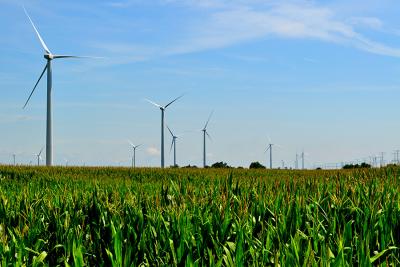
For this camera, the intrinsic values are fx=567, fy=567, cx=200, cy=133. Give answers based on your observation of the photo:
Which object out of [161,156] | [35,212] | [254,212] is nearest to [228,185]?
[254,212]

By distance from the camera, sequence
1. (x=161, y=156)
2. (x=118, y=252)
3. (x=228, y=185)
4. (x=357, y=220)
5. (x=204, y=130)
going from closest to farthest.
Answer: (x=118, y=252), (x=357, y=220), (x=228, y=185), (x=161, y=156), (x=204, y=130)

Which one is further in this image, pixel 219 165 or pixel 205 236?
pixel 219 165

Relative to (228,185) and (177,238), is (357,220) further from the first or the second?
(228,185)

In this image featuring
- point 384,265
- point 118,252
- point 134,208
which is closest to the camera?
point 384,265

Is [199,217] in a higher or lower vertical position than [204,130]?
lower

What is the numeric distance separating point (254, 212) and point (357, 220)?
1.41 meters

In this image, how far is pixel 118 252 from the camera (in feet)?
16.6

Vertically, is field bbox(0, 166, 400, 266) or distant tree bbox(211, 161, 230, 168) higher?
distant tree bbox(211, 161, 230, 168)

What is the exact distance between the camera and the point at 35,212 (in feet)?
28.0

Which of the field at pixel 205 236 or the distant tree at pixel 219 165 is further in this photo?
the distant tree at pixel 219 165

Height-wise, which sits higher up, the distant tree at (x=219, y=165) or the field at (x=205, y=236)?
the distant tree at (x=219, y=165)

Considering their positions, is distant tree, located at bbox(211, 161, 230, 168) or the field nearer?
the field

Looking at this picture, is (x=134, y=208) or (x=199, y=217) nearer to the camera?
(x=199, y=217)

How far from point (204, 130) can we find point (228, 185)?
7794 cm
